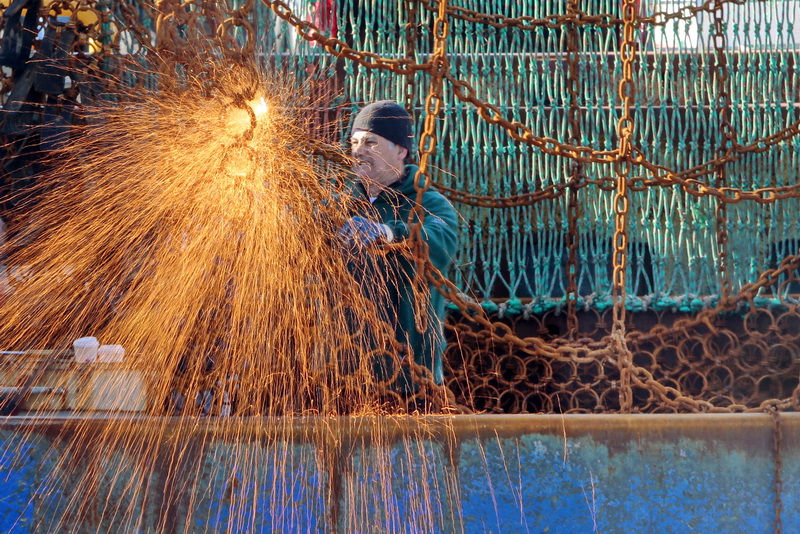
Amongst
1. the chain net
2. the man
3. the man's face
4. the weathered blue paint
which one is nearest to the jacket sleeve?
the man

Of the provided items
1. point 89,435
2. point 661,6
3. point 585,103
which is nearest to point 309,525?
point 89,435

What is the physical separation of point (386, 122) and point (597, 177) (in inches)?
65.1

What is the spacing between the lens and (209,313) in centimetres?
275

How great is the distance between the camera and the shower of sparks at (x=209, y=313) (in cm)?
230

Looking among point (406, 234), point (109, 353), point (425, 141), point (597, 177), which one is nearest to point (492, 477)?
point (406, 234)

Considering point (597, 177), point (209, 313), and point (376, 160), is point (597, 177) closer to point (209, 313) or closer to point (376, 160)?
point (376, 160)

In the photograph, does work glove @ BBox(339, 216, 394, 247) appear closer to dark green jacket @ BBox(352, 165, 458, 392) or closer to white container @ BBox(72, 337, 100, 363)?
dark green jacket @ BBox(352, 165, 458, 392)

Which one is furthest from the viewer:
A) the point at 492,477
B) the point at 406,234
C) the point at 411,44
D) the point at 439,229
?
the point at 411,44

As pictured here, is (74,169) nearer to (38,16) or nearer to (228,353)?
(38,16)

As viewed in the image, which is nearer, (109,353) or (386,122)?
(109,353)

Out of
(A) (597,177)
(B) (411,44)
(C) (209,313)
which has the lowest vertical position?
(C) (209,313)

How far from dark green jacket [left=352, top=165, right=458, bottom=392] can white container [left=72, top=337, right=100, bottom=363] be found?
0.93 metres

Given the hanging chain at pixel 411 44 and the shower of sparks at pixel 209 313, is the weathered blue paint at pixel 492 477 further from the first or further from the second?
the hanging chain at pixel 411 44

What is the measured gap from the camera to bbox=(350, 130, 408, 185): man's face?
3045 mm
